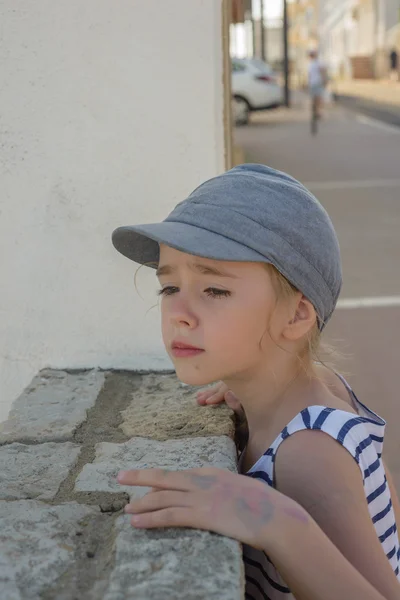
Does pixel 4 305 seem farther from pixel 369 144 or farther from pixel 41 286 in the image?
pixel 369 144

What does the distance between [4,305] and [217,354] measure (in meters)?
1.14

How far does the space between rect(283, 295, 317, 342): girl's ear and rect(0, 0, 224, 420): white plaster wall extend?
34.5 inches

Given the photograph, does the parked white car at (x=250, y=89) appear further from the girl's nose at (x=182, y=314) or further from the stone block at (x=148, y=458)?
the girl's nose at (x=182, y=314)

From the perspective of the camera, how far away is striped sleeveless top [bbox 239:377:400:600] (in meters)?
1.69

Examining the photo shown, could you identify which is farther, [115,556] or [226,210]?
[226,210]

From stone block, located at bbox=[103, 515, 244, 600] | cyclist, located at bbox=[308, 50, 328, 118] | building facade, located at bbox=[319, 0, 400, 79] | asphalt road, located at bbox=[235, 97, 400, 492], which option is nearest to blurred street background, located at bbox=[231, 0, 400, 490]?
asphalt road, located at bbox=[235, 97, 400, 492]

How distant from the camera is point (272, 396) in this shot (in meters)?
1.98

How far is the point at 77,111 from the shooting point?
8.50 feet

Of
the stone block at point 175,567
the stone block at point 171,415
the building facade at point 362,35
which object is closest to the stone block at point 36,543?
the stone block at point 175,567

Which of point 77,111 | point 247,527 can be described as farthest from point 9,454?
point 77,111

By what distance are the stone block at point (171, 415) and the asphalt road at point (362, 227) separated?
41.3 inches

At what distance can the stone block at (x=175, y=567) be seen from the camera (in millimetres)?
1369

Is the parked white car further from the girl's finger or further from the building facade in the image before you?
the building facade

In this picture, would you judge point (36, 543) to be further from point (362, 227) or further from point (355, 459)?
point (362, 227)
